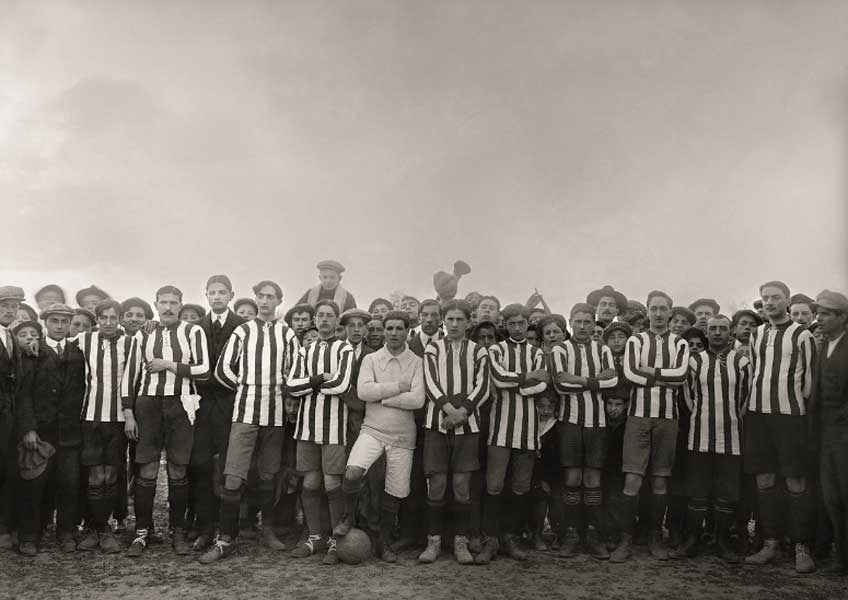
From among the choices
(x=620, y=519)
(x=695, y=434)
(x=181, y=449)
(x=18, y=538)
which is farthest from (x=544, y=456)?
(x=18, y=538)

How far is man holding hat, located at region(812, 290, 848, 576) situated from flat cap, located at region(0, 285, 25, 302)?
21.2ft

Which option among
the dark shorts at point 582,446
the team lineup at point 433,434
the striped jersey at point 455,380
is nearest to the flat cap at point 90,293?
the team lineup at point 433,434

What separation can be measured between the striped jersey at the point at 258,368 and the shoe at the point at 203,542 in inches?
38.7

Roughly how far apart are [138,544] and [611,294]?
15.9 ft

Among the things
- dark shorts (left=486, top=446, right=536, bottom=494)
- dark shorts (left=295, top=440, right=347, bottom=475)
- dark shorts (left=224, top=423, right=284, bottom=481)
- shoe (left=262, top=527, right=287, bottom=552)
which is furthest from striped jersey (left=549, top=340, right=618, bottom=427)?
shoe (left=262, top=527, right=287, bottom=552)

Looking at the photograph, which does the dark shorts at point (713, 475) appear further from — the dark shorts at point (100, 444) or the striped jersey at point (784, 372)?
the dark shorts at point (100, 444)

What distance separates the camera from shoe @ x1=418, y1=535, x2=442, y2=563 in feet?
17.6

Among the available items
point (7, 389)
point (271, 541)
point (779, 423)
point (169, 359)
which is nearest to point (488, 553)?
point (271, 541)

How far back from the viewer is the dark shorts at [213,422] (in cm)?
582

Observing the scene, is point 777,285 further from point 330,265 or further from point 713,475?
point 330,265

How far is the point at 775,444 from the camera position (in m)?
5.51

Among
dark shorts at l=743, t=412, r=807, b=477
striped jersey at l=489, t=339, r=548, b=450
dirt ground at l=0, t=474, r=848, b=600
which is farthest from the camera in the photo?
striped jersey at l=489, t=339, r=548, b=450

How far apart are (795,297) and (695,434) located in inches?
64.1

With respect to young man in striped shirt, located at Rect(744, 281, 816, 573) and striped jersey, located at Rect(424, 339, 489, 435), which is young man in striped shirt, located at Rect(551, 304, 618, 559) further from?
young man in striped shirt, located at Rect(744, 281, 816, 573)
